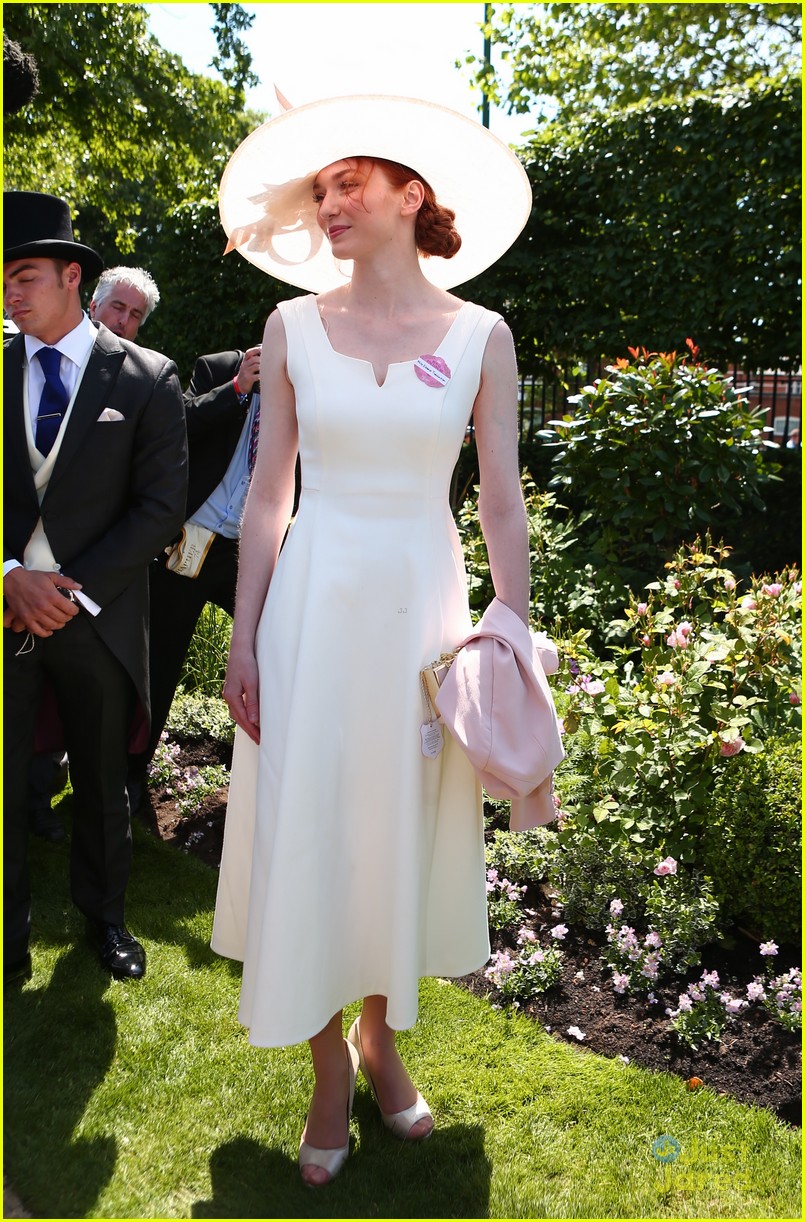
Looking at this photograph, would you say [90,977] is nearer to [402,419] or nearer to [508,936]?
[508,936]

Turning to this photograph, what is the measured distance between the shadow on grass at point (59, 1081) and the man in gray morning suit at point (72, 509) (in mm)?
146

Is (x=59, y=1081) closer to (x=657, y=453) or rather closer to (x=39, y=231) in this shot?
(x=39, y=231)

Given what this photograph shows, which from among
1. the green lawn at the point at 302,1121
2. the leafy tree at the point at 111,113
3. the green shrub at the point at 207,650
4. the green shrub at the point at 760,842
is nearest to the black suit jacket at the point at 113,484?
the green lawn at the point at 302,1121

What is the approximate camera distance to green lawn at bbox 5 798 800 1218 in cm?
239

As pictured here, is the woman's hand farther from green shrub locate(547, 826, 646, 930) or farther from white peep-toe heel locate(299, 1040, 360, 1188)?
green shrub locate(547, 826, 646, 930)

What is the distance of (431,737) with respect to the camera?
2.37 m

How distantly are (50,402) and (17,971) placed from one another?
178 cm

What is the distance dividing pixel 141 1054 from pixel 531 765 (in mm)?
1511

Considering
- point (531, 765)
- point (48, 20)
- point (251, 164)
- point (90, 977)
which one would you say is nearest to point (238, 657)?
point (531, 765)

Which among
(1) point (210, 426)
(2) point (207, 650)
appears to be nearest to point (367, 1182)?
(1) point (210, 426)

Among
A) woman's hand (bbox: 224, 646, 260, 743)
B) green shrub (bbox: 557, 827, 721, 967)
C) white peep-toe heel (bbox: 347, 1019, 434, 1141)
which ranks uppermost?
woman's hand (bbox: 224, 646, 260, 743)

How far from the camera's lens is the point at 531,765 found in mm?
2256

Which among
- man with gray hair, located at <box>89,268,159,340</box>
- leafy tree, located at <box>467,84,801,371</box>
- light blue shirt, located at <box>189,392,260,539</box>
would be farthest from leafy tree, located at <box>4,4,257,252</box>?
light blue shirt, located at <box>189,392,260,539</box>

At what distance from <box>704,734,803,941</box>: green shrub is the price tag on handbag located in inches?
58.4
